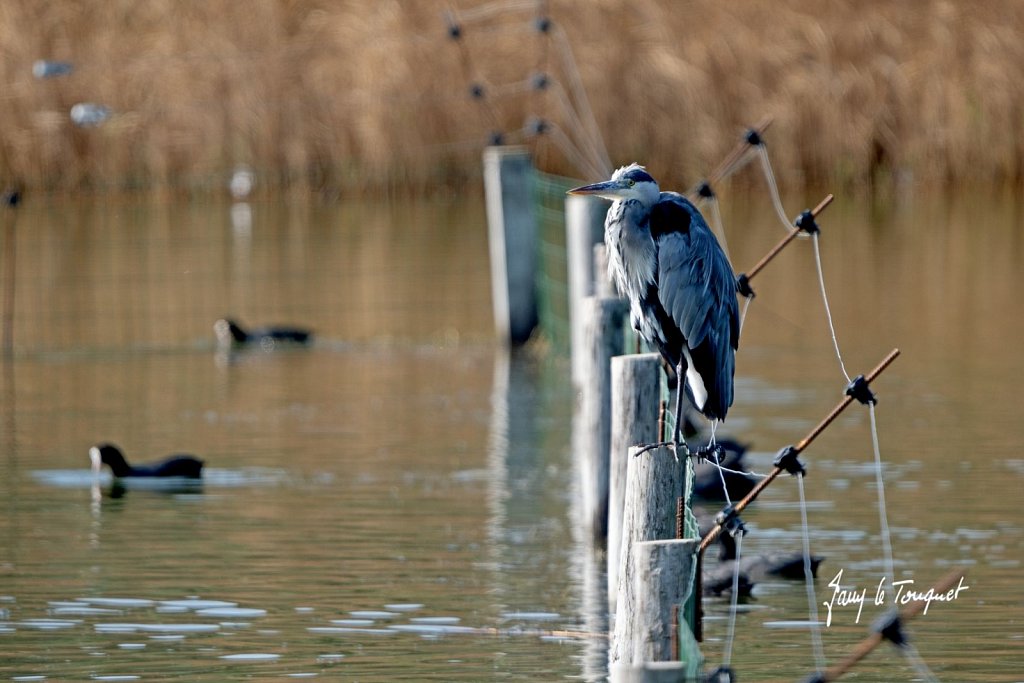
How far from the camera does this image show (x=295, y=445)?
12.5m

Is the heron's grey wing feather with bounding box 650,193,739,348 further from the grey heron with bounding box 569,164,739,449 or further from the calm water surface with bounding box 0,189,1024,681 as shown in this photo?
the calm water surface with bounding box 0,189,1024,681

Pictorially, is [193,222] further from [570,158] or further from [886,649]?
[886,649]

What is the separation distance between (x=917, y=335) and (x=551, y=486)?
6268mm

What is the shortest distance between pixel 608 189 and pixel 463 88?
17.9 meters

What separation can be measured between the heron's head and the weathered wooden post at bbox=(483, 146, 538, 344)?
897 centimetres

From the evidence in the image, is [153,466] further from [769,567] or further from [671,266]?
[671,266]

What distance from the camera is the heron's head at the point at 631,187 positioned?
7211mm

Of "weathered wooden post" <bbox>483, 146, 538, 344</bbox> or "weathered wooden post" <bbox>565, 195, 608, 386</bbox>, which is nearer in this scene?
"weathered wooden post" <bbox>565, 195, 608, 386</bbox>

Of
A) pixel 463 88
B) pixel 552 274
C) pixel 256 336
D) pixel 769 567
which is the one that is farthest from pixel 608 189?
pixel 463 88

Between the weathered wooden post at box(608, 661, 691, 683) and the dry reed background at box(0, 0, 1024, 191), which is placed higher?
the dry reed background at box(0, 0, 1024, 191)

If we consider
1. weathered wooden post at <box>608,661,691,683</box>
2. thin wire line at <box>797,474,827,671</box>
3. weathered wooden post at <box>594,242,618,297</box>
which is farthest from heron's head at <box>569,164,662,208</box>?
weathered wooden post at <box>594,242,618,297</box>

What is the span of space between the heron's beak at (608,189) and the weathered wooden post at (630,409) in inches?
51.5

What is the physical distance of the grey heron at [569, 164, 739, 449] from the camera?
7.30 m

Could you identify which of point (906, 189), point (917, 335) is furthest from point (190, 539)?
point (906, 189)
